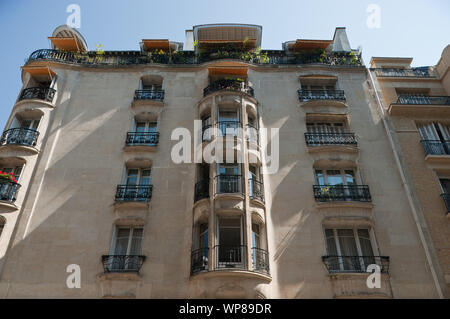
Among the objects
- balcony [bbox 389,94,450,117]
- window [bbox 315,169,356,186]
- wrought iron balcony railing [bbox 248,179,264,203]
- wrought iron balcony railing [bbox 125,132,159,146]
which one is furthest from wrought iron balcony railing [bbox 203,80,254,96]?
balcony [bbox 389,94,450,117]

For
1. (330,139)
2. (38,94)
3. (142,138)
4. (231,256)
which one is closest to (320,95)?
(330,139)

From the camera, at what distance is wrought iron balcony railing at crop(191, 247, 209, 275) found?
10375 millimetres

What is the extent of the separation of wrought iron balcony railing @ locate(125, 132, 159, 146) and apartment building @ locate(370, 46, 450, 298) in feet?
32.9

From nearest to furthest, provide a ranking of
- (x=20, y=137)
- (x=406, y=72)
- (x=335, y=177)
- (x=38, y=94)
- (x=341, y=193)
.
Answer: (x=341, y=193) < (x=335, y=177) < (x=20, y=137) < (x=38, y=94) < (x=406, y=72)

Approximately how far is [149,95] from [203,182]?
5875 millimetres

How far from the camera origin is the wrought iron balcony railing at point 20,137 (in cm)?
1335

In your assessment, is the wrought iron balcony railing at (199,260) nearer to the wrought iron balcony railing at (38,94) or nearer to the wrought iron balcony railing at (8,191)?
the wrought iron balcony railing at (8,191)

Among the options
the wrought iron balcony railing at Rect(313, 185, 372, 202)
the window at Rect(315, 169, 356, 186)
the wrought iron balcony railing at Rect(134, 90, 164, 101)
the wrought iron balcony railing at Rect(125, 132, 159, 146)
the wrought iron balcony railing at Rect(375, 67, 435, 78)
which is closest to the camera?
the wrought iron balcony railing at Rect(313, 185, 372, 202)

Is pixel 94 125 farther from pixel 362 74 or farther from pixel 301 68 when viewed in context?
pixel 362 74

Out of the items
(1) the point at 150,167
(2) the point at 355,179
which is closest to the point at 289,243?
(2) the point at 355,179

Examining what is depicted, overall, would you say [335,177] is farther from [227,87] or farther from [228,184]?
[227,87]

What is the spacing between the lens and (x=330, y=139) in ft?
45.8

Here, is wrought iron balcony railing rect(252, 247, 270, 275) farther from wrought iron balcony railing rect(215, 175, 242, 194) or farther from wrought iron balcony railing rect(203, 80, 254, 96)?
wrought iron balcony railing rect(203, 80, 254, 96)

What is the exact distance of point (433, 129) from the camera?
14.6 metres
